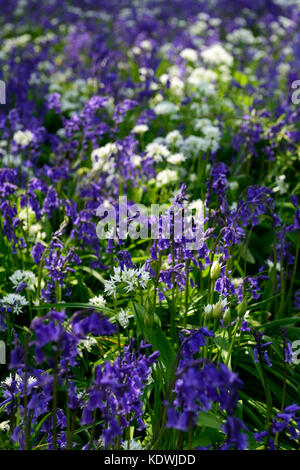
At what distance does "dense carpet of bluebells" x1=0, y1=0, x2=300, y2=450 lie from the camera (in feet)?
6.97

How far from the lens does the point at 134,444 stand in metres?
2.35

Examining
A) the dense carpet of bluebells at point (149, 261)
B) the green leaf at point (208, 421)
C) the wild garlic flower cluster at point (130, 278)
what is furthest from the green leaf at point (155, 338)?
the green leaf at point (208, 421)

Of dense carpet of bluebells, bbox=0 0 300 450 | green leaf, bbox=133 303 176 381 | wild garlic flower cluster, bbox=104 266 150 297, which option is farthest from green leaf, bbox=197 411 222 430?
wild garlic flower cluster, bbox=104 266 150 297

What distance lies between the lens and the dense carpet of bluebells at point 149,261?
2125 mm

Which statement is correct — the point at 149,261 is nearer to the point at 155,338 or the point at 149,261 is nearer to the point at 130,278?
the point at 130,278

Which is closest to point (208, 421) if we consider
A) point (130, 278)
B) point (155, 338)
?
point (155, 338)

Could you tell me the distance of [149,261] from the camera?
2.82 meters

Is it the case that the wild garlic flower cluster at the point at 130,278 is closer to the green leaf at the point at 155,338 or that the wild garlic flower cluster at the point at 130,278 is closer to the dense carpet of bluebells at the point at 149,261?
the dense carpet of bluebells at the point at 149,261

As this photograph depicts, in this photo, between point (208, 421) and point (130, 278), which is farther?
point (130, 278)

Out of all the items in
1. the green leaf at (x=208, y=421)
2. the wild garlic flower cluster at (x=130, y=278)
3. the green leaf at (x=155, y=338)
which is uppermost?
the wild garlic flower cluster at (x=130, y=278)

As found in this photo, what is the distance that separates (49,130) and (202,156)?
2.46m

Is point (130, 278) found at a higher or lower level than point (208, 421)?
higher
